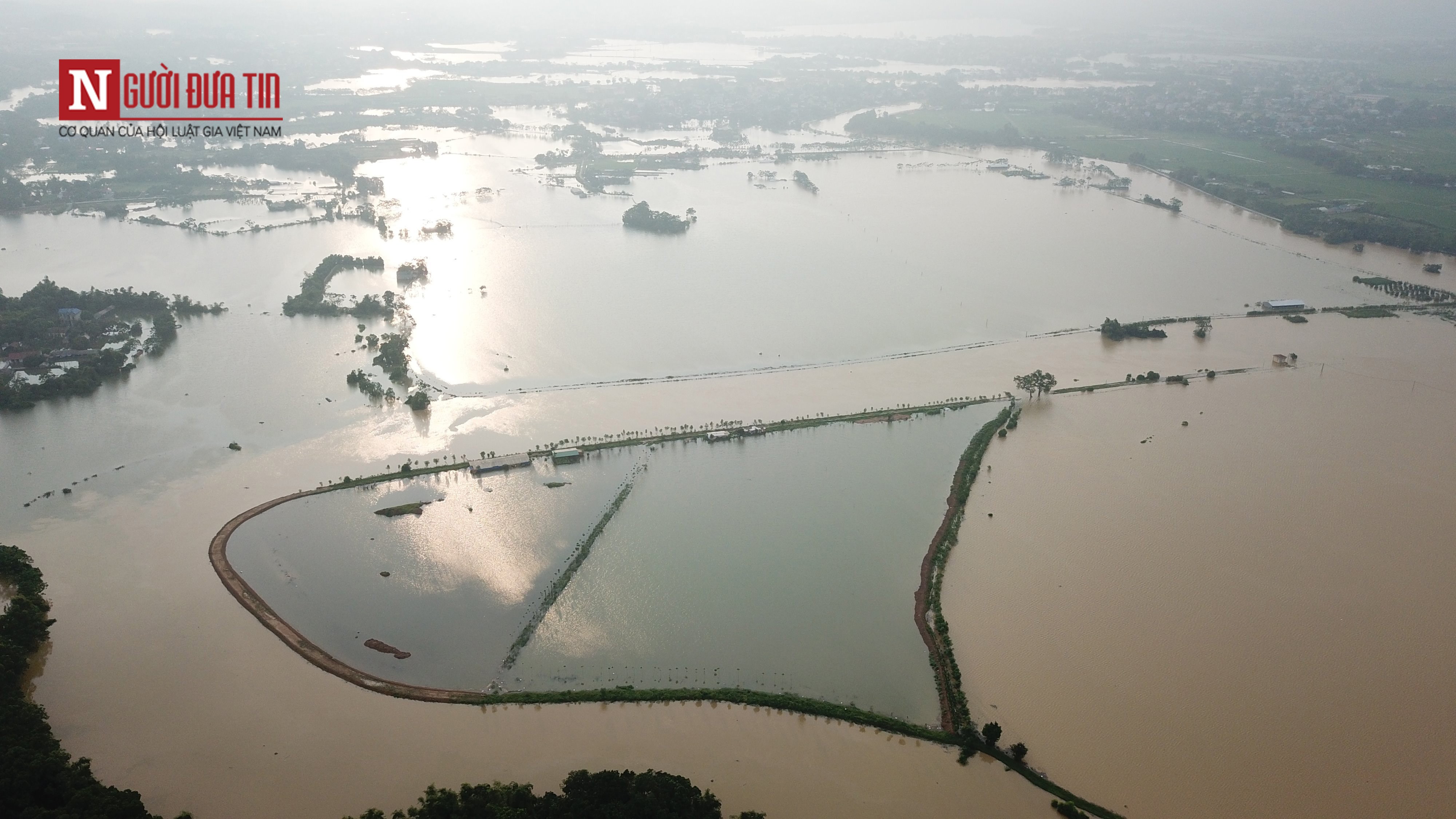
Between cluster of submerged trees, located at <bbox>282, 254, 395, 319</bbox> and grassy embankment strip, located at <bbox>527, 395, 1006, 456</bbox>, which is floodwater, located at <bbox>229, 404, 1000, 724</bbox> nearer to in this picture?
grassy embankment strip, located at <bbox>527, 395, 1006, 456</bbox>

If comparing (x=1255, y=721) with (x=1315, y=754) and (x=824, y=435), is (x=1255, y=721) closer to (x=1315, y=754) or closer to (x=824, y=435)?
(x=1315, y=754)

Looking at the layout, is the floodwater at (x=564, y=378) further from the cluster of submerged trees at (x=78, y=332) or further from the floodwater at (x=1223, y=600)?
the cluster of submerged trees at (x=78, y=332)

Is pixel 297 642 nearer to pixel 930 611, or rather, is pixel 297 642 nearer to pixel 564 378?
pixel 930 611

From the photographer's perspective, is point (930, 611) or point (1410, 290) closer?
point (930, 611)

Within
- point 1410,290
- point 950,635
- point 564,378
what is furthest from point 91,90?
point 1410,290

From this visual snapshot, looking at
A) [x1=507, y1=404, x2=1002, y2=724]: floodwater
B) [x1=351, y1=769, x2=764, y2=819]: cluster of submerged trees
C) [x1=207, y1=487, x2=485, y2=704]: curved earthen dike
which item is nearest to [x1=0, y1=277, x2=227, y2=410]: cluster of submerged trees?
[x1=207, y1=487, x2=485, y2=704]: curved earthen dike

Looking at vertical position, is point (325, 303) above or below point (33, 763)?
above
